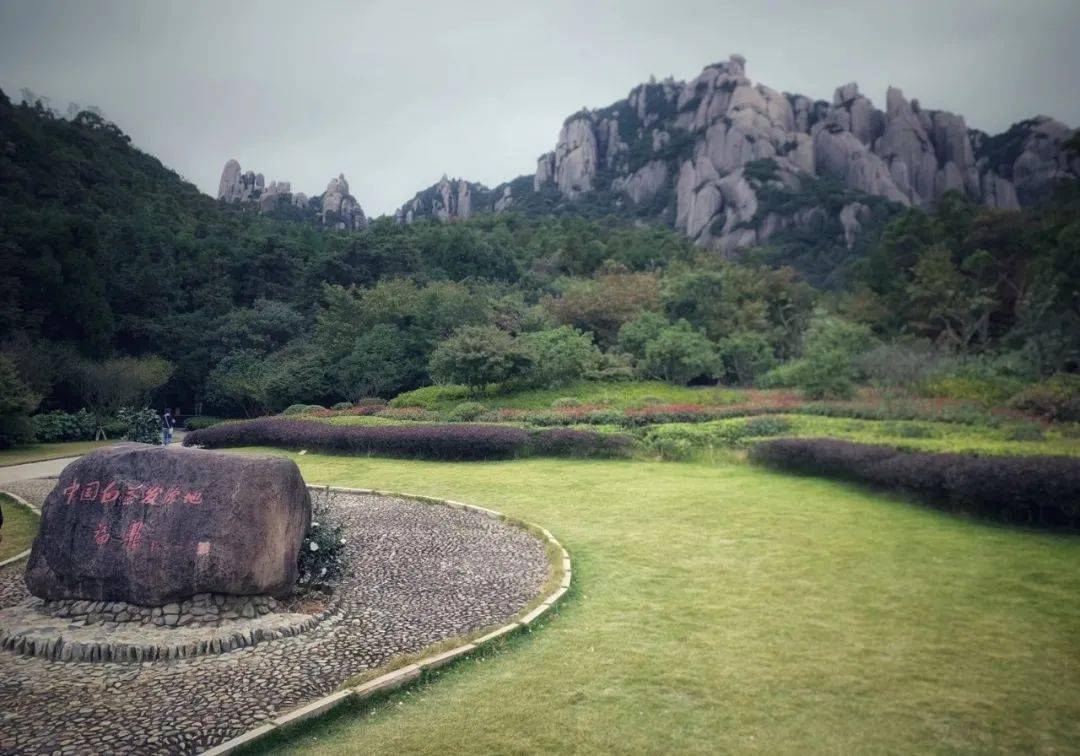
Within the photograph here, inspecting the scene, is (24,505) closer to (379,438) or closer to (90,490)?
(90,490)

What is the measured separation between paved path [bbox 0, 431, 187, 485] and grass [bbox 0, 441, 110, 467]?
0.55m

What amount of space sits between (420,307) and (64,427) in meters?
15.3

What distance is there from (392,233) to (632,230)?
916 inches

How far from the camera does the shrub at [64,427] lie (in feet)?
74.2

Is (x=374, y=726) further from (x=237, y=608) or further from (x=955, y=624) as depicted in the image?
(x=955, y=624)

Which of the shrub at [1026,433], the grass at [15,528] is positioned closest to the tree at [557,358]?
the shrub at [1026,433]

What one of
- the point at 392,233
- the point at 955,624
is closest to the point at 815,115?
the point at 392,233

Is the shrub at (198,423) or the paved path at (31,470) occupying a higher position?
the shrub at (198,423)

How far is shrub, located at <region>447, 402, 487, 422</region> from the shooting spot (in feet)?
67.3

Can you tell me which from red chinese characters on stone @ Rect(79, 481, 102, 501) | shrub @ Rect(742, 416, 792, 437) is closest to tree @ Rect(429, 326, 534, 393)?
shrub @ Rect(742, 416, 792, 437)

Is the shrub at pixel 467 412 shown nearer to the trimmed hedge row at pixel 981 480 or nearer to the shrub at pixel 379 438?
the shrub at pixel 379 438

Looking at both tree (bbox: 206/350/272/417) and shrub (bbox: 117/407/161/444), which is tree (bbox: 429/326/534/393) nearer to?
shrub (bbox: 117/407/161/444)

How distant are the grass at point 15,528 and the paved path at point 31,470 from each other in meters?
3.10

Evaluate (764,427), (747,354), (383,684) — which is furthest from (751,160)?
(383,684)
